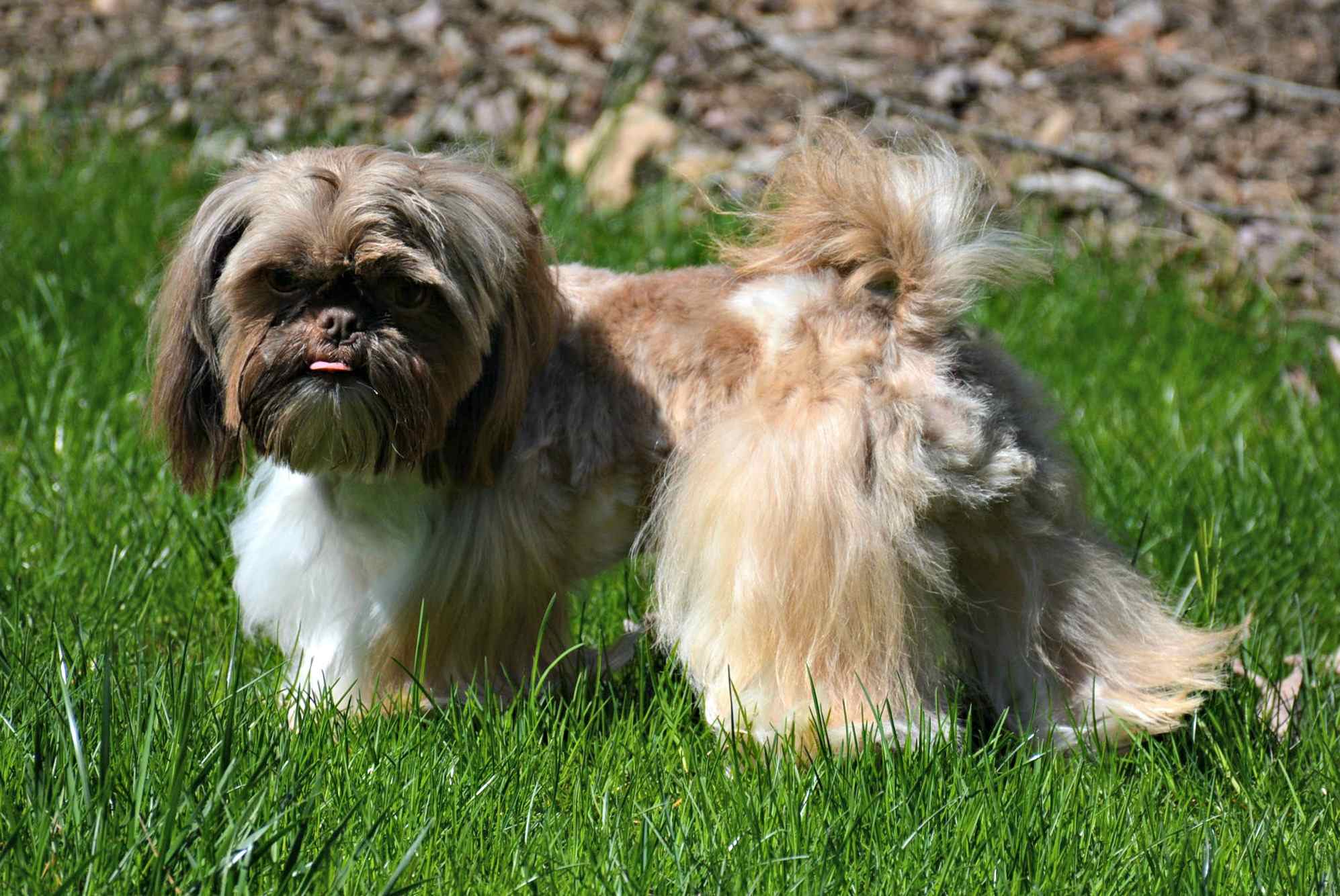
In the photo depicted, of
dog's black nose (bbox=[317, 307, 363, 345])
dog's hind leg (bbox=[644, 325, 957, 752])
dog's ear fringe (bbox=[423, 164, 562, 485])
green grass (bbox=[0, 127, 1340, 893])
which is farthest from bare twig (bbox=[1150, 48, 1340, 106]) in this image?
dog's black nose (bbox=[317, 307, 363, 345])

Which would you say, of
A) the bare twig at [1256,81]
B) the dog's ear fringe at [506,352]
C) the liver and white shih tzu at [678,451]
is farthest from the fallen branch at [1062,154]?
the dog's ear fringe at [506,352]

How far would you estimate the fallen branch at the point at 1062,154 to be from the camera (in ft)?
20.0

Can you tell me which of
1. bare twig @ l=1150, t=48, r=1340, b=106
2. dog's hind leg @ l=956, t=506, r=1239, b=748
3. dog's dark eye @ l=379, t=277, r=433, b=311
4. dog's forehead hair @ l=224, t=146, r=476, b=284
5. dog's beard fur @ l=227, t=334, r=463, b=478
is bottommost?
dog's hind leg @ l=956, t=506, r=1239, b=748

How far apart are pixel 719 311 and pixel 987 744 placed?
1031 mm

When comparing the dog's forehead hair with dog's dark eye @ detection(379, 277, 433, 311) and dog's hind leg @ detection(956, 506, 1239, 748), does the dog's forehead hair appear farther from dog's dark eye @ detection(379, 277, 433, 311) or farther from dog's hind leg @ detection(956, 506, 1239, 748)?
dog's hind leg @ detection(956, 506, 1239, 748)

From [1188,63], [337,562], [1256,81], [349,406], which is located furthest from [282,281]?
[1188,63]

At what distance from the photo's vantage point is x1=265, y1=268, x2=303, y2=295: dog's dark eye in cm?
264

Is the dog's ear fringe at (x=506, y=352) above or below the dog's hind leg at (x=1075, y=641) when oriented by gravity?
above

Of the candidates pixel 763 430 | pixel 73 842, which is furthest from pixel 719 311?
pixel 73 842

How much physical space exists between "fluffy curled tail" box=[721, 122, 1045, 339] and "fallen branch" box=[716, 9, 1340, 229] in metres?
3.05

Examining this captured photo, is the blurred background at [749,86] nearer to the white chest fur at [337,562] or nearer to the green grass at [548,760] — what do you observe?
the green grass at [548,760]

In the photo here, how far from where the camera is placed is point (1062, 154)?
6199 millimetres

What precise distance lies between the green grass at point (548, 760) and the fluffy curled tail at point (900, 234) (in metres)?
0.33

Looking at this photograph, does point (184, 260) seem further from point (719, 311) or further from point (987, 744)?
point (987, 744)
